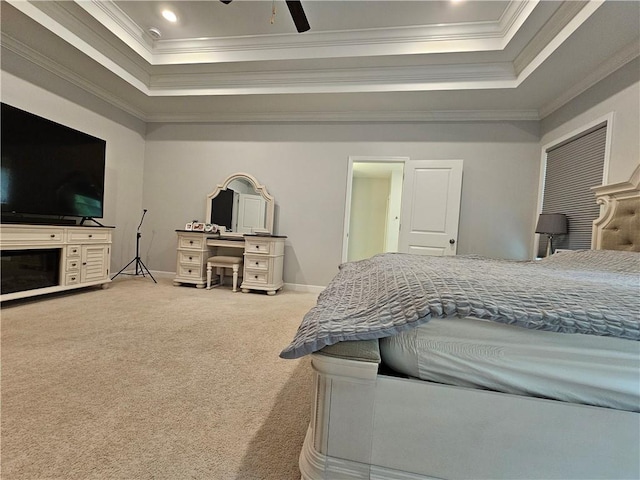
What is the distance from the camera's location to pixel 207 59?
137 inches

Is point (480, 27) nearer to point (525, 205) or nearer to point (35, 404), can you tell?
point (525, 205)

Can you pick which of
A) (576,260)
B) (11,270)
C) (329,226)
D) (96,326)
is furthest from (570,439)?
(11,270)

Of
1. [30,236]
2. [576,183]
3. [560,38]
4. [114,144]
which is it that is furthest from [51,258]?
[576,183]

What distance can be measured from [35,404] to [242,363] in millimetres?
959

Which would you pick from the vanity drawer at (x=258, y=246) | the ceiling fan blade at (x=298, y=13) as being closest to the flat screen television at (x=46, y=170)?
the vanity drawer at (x=258, y=246)

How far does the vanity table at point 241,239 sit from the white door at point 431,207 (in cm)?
174

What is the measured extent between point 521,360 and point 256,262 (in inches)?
138

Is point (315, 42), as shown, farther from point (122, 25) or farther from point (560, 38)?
point (560, 38)

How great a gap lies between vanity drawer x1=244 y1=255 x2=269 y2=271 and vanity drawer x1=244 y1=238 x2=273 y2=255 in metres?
0.07

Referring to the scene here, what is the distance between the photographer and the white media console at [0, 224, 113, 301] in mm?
2709

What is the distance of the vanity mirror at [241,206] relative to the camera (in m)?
4.41

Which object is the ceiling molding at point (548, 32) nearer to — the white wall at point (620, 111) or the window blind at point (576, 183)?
the white wall at point (620, 111)

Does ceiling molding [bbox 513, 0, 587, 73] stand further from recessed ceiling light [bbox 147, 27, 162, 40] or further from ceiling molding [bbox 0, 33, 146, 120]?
ceiling molding [bbox 0, 33, 146, 120]

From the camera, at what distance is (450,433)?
838 millimetres
